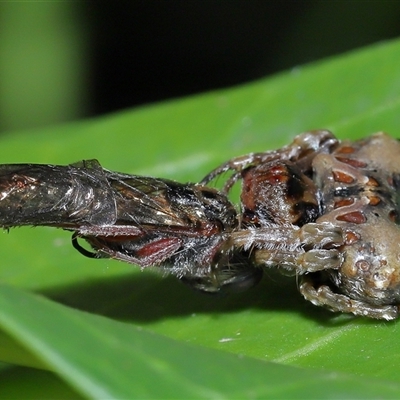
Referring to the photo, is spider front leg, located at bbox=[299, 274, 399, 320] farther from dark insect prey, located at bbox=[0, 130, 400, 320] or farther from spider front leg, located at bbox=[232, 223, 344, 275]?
spider front leg, located at bbox=[232, 223, 344, 275]

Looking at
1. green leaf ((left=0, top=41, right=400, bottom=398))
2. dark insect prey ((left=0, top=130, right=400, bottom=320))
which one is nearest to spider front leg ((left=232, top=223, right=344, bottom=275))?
dark insect prey ((left=0, top=130, right=400, bottom=320))

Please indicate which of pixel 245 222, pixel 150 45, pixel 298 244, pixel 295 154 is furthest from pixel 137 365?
pixel 150 45

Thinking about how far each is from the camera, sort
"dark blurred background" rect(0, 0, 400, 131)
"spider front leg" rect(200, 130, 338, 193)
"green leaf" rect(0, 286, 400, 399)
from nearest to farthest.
→ "green leaf" rect(0, 286, 400, 399) < "spider front leg" rect(200, 130, 338, 193) < "dark blurred background" rect(0, 0, 400, 131)

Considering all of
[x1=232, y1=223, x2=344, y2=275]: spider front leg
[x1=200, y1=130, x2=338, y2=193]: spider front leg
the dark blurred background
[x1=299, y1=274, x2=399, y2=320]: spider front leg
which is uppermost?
the dark blurred background

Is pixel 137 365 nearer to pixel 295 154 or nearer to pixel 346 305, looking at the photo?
pixel 346 305

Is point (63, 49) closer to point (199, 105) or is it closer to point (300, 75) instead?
point (199, 105)

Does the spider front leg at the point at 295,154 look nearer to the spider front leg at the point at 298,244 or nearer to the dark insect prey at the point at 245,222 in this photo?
the dark insect prey at the point at 245,222
